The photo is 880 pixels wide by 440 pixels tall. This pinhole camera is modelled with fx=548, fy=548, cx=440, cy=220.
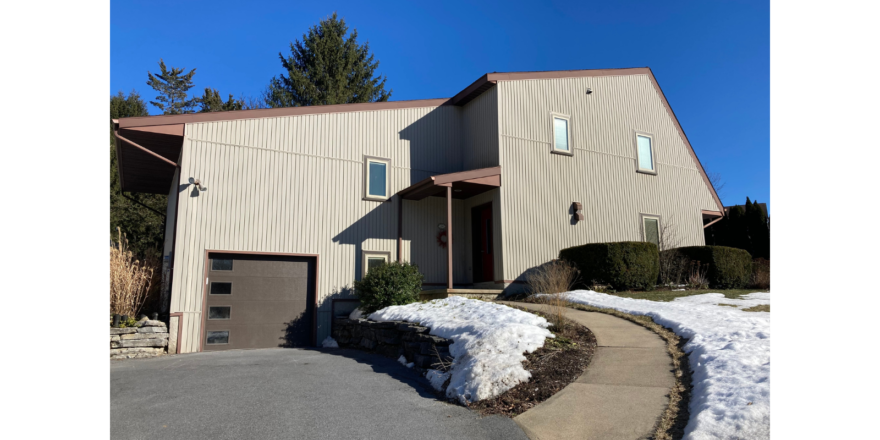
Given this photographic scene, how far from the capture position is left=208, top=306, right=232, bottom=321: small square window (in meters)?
11.2

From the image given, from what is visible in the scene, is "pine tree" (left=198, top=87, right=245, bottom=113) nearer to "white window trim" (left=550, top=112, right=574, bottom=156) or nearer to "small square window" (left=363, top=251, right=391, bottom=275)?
"small square window" (left=363, top=251, right=391, bottom=275)

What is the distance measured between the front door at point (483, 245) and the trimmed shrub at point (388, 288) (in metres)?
2.70

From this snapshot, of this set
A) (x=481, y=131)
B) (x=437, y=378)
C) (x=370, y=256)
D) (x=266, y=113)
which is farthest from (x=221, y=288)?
(x=481, y=131)

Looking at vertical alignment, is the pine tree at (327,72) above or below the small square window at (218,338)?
above

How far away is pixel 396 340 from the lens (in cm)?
904

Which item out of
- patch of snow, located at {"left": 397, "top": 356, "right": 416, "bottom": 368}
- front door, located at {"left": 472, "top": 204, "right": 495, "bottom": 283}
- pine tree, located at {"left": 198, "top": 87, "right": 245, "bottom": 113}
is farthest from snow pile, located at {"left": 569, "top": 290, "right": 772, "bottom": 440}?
pine tree, located at {"left": 198, "top": 87, "right": 245, "bottom": 113}

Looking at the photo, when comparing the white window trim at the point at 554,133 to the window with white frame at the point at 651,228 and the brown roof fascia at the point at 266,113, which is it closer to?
the brown roof fascia at the point at 266,113

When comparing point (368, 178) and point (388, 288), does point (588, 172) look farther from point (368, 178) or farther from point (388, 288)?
point (388, 288)

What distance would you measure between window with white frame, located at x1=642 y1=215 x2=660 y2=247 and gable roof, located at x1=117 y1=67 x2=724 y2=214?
3.06 meters

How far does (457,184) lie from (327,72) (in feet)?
60.9

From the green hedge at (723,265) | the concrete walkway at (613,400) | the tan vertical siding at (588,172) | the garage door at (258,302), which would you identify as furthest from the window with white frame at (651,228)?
the concrete walkway at (613,400)

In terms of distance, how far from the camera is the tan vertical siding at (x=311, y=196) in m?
11.2
